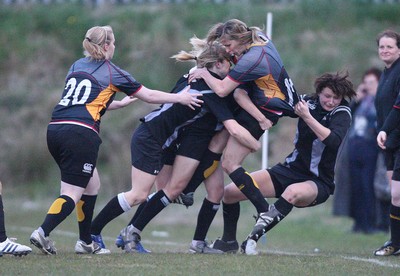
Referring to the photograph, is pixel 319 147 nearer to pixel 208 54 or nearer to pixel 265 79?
pixel 265 79

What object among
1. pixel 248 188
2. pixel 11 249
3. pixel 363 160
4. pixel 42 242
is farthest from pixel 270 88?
pixel 363 160

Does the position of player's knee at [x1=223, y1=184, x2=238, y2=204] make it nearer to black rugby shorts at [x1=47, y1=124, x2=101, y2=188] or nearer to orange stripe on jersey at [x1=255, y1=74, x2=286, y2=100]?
orange stripe on jersey at [x1=255, y1=74, x2=286, y2=100]

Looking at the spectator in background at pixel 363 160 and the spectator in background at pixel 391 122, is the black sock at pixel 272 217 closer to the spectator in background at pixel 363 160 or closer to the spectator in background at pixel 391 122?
the spectator in background at pixel 391 122

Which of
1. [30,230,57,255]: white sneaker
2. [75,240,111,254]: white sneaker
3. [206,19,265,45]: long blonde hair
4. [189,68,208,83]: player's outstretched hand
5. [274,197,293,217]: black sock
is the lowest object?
[75,240,111,254]: white sneaker

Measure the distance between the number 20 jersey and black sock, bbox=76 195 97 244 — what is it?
28.3 inches

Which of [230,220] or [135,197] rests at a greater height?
[135,197]

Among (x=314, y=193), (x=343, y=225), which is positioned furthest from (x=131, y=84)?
(x=343, y=225)

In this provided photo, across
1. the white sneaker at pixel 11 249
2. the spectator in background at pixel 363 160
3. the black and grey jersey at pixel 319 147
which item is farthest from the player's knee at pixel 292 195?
the spectator in background at pixel 363 160

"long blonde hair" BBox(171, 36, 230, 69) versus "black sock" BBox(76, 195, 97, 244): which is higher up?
"long blonde hair" BBox(171, 36, 230, 69)

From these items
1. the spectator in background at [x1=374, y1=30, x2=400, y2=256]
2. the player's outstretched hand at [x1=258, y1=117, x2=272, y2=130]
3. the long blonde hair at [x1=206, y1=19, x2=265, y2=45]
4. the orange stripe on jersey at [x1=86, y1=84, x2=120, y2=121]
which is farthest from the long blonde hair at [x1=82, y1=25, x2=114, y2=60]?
the spectator in background at [x1=374, y1=30, x2=400, y2=256]

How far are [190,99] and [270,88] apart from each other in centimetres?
72

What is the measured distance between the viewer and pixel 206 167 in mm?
8383

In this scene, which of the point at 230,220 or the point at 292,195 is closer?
the point at 292,195

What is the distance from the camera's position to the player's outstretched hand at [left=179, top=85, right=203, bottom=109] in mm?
7977
